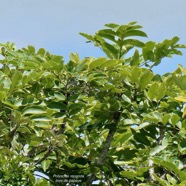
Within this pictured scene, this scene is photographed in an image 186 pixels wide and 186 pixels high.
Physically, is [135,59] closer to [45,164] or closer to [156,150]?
[156,150]

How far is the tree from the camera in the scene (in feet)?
8.79

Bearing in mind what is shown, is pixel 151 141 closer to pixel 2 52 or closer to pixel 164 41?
pixel 164 41

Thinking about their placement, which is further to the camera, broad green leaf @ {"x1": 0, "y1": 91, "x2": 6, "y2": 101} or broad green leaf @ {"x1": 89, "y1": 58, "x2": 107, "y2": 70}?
broad green leaf @ {"x1": 89, "y1": 58, "x2": 107, "y2": 70}

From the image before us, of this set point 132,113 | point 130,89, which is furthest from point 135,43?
point 132,113

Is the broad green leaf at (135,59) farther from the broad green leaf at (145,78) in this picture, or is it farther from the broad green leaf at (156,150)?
the broad green leaf at (156,150)

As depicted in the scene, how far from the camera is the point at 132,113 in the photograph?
2854 mm

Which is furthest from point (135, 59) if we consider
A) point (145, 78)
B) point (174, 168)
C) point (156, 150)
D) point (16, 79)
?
point (174, 168)

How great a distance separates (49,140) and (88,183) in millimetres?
410

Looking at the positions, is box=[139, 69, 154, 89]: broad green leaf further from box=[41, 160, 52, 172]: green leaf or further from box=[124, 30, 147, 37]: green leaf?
box=[41, 160, 52, 172]: green leaf

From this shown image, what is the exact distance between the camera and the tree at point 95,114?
2.68 metres

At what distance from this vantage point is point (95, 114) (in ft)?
9.68

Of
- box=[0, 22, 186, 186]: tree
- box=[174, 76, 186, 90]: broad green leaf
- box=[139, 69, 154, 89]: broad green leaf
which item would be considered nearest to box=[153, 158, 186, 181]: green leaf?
box=[0, 22, 186, 186]: tree

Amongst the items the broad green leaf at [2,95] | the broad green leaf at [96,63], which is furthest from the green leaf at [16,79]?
the broad green leaf at [96,63]

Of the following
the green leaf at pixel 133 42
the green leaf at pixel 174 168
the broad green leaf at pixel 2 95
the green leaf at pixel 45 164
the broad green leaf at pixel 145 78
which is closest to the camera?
the green leaf at pixel 174 168
